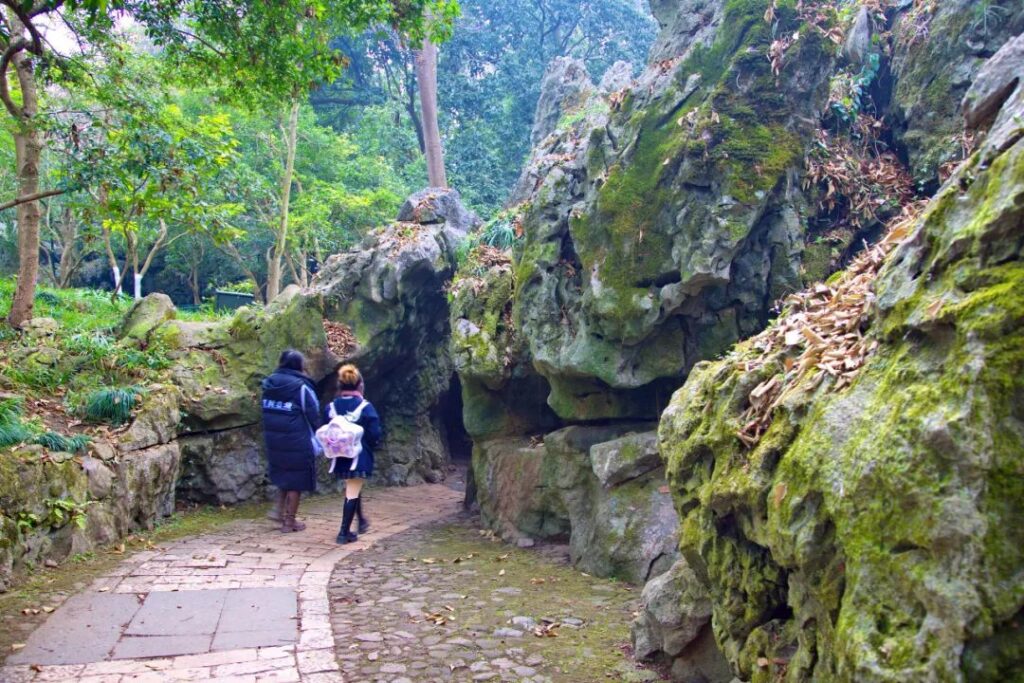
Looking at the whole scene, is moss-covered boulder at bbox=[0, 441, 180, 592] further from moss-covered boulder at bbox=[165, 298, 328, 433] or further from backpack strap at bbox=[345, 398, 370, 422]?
backpack strap at bbox=[345, 398, 370, 422]

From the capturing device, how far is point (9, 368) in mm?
8383

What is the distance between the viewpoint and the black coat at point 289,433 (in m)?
7.95

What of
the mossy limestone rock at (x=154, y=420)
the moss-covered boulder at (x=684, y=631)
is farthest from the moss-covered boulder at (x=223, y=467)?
the moss-covered boulder at (x=684, y=631)

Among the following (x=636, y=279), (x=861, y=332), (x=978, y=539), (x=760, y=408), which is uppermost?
(x=636, y=279)

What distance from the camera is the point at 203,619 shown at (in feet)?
17.3

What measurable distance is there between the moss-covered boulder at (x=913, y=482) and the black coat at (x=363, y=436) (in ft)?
16.1

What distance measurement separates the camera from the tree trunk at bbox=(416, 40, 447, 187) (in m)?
17.3

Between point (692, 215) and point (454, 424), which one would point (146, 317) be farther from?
point (692, 215)

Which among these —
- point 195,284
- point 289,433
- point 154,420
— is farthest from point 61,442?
point 195,284

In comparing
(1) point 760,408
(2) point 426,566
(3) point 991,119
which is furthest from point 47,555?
(3) point 991,119

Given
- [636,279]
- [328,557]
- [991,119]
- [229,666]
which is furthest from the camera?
[328,557]

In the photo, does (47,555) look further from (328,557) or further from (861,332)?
(861,332)

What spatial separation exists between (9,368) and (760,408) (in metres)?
8.16

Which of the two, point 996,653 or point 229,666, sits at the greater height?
point 996,653
